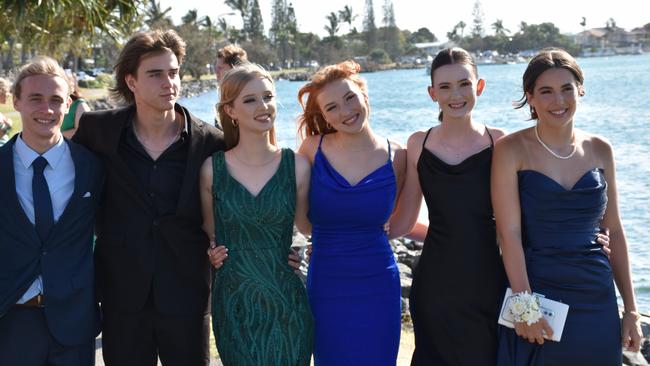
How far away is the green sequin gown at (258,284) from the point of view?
160 inches

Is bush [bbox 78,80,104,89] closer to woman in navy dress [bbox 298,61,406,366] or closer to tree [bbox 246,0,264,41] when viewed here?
woman in navy dress [bbox 298,61,406,366]

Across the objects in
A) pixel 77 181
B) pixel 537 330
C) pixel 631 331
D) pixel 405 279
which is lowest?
pixel 405 279

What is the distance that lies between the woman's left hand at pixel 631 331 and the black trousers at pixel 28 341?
289 cm

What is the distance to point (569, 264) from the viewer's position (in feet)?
13.1

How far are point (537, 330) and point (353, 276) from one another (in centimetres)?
101

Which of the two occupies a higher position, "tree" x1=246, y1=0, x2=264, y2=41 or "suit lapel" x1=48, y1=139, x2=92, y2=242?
"suit lapel" x1=48, y1=139, x2=92, y2=242

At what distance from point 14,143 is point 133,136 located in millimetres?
606

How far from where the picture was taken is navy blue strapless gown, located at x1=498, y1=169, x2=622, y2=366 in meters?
3.97

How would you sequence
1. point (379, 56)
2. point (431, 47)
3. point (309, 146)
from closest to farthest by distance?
point (309, 146), point (379, 56), point (431, 47)

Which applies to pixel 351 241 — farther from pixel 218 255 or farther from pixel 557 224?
pixel 557 224

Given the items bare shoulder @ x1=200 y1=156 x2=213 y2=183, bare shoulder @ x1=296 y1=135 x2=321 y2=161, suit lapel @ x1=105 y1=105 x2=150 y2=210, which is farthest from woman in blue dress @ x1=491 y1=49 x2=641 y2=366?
suit lapel @ x1=105 y1=105 x2=150 y2=210

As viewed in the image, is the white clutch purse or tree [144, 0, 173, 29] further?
tree [144, 0, 173, 29]

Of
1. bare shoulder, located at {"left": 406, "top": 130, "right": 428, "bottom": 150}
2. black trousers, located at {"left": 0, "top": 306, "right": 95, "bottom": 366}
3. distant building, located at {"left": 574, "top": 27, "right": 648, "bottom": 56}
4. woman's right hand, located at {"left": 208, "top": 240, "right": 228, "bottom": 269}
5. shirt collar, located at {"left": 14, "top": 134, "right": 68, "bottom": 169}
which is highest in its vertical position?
shirt collar, located at {"left": 14, "top": 134, "right": 68, "bottom": 169}

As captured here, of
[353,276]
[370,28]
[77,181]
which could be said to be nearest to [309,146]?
[353,276]
